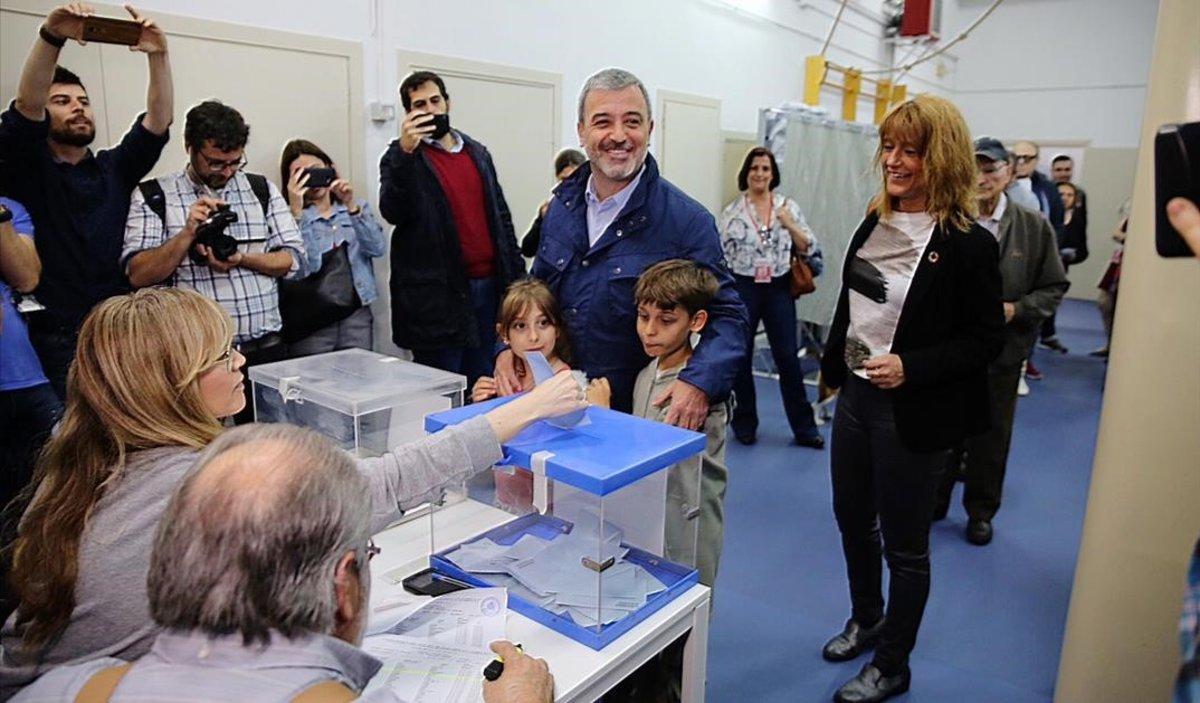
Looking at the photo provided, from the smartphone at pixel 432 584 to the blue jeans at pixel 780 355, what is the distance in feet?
9.42

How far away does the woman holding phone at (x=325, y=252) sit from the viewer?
3.00 metres

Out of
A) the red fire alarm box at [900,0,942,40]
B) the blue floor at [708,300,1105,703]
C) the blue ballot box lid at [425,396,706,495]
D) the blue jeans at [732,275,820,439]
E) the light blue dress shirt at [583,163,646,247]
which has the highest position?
the red fire alarm box at [900,0,942,40]

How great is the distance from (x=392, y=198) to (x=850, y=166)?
334 cm

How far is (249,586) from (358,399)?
0.98 m

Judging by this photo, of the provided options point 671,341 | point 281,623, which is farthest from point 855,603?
point 281,623

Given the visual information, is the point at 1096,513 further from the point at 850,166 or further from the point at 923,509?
the point at 850,166

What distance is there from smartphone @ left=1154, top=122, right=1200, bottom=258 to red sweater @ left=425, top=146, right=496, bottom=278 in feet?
8.63

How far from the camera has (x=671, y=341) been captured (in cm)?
191

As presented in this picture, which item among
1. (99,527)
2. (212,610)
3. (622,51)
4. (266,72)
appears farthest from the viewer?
(622,51)

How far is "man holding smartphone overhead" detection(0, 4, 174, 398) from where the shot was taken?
219 cm

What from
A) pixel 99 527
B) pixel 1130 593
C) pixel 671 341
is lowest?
pixel 1130 593

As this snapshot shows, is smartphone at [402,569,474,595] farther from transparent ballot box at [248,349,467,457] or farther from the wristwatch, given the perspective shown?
the wristwatch

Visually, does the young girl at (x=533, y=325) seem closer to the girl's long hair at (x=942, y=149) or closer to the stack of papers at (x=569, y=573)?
the stack of papers at (x=569, y=573)

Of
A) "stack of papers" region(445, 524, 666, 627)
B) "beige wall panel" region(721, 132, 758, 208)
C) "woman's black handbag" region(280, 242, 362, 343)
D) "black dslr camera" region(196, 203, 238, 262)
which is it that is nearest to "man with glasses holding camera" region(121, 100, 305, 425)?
"black dslr camera" region(196, 203, 238, 262)
